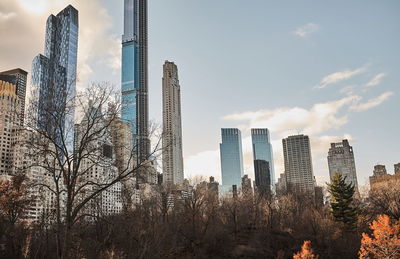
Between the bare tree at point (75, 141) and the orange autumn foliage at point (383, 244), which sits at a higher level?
the bare tree at point (75, 141)

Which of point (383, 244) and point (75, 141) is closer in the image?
point (75, 141)

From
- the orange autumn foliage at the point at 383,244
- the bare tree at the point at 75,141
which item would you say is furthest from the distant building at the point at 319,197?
the bare tree at the point at 75,141

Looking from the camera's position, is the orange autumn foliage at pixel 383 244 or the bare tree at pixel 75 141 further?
the orange autumn foliage at pixel 383 244

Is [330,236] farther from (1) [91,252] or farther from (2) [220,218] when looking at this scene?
(1) [91,252]

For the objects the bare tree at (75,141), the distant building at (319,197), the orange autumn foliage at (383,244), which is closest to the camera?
the bare tree at (75,141)

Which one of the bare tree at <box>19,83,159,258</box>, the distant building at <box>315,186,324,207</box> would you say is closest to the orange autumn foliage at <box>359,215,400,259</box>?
the distant building at <box>315,186,324,207</box>

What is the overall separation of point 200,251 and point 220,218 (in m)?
15.6

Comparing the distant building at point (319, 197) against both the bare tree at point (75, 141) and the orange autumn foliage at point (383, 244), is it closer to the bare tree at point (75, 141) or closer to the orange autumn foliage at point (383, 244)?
the orange autumn foliage at point (383, 244)

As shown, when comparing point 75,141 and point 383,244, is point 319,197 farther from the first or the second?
point 75,141

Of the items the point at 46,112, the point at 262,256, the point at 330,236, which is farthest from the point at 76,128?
the point at 330,236

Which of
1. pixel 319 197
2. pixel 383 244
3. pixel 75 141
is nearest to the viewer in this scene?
pixel 75 141

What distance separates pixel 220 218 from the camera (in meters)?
64.8

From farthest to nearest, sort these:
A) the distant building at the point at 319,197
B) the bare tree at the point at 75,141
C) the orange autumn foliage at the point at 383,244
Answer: the distant building at the point at 319,197
the orange autumn foliage at the point at 383,244
the bare tree at the point at 75,141

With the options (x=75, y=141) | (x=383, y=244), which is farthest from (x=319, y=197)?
(x=75, y=141)
